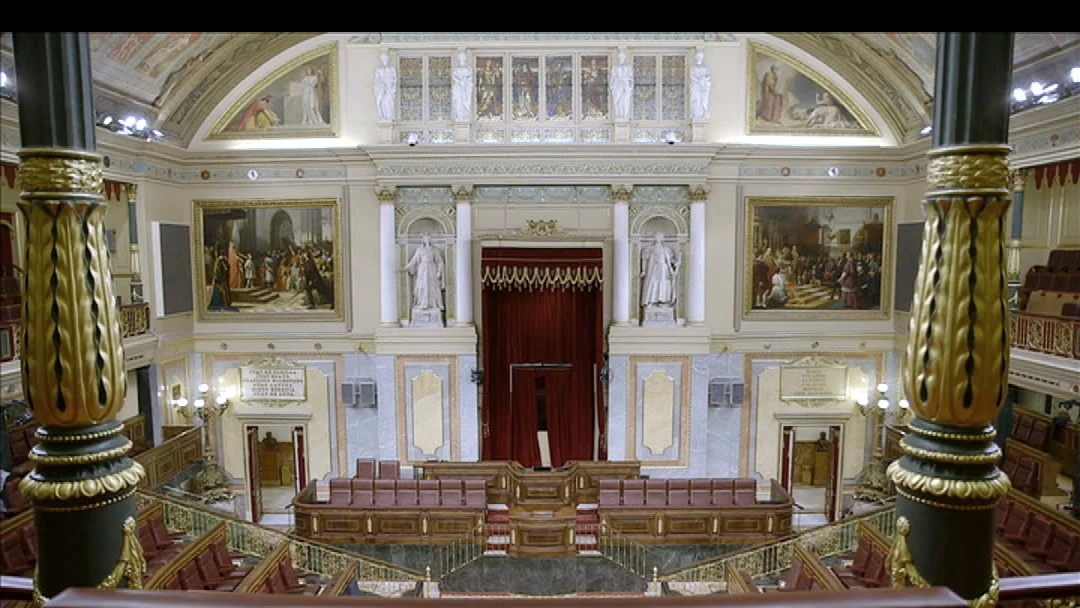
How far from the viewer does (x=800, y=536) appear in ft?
31.1

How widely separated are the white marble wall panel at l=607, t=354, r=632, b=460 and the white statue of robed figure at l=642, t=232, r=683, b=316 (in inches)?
50.1

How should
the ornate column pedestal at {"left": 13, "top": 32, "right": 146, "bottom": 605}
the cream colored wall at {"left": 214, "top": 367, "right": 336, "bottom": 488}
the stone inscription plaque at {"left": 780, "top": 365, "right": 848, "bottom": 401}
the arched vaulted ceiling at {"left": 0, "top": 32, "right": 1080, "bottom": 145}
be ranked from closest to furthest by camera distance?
the ornate column pedestal at {"left": 13, "top": 32, "right": 146, "bottom": 605}, the arched vaulted ceiling at {"left": 0, "top": 32, "right": 1080, "bottom": 145}, the stone inscription plaque at {"left": 780, "top": 365, "right": 848, "bottom": 401}, the cream colored wall at {"left": 214, "top": 367, "right": 336, "bottom": 488}

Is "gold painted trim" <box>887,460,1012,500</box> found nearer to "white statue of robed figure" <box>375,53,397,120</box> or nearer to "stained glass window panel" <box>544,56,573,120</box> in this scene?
"stained glass window panel" <box>544,56,573,120</box>

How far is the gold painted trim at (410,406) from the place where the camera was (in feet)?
42.5

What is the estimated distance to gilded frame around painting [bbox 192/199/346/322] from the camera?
515 inches

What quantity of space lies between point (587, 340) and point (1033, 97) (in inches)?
321

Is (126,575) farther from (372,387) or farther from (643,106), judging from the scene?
(643,106)

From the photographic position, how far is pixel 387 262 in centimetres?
1288

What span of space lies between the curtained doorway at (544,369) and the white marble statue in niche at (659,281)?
0.94 m

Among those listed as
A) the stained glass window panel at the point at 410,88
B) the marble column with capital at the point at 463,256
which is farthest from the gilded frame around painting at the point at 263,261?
the marble column with capital at the point at 463,256

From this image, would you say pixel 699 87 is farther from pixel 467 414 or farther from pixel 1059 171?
pixel 467 414

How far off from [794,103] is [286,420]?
12.2 m

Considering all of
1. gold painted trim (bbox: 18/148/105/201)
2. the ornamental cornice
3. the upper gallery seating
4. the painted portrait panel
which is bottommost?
the upper gallery seating

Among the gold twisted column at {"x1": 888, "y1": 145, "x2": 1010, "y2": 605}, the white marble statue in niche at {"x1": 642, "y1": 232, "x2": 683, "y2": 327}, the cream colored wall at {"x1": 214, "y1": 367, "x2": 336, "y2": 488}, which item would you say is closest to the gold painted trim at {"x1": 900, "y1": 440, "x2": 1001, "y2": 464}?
the gold twisted column at {"x1": 888, "y1": 145, "x2": 1010, "y2": 605}
